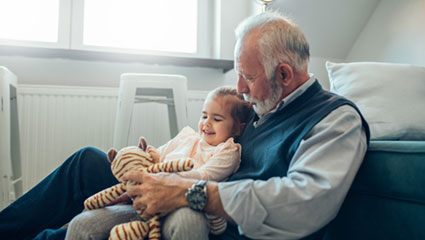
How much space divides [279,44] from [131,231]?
0.65 metres

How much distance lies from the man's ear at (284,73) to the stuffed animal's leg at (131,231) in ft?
1.84

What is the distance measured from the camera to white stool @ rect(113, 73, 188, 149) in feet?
5.98

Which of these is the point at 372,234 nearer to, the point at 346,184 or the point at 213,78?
the point at 346,184

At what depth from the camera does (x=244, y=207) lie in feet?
2.47

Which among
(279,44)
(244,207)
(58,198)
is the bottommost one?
(58,198)

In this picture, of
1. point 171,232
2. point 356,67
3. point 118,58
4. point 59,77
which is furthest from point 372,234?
point 59,77

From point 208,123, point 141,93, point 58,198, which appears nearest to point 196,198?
point 208,123

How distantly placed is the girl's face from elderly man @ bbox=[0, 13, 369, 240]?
0.24 ft

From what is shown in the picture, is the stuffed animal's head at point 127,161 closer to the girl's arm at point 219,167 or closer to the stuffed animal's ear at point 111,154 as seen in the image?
the stuffed animal's ear at point 111,154

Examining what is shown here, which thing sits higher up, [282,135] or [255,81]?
[255,81]

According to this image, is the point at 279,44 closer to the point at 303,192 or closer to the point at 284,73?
the point at 284,73

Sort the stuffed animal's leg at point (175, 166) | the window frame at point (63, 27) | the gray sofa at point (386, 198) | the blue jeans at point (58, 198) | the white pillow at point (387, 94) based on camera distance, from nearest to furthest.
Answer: the gray sofa at point (386, 198), the stuffed animal's leg at point (175, 166), the blue jeans at point (58, 198), the white pillow at point (387, 94), the window frame at point (63, 27)

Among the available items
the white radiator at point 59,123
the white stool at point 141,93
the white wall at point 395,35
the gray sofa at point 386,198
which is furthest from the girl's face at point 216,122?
the white wall at point 395,35

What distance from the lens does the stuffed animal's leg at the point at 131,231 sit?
31.6 inches
